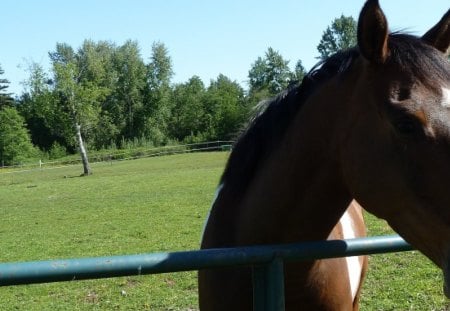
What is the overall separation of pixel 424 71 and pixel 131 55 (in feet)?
213

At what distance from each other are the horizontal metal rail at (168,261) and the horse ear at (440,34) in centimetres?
84

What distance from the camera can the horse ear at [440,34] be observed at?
1962mm

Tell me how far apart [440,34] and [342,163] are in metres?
0.66

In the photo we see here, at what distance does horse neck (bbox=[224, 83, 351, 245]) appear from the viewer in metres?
2.01

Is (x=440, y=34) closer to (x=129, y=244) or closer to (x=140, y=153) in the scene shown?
(x=129, y=244)

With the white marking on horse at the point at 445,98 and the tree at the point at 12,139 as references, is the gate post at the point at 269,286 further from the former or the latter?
the tree at the point at 12,139

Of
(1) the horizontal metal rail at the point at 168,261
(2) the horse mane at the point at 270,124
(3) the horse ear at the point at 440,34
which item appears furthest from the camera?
(2) the horse mane at the point at 270,124

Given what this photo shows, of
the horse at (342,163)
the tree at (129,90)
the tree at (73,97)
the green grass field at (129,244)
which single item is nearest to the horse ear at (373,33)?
the horse at (342,163)

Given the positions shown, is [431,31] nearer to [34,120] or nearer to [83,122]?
[83,122]

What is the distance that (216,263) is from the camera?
1.73m

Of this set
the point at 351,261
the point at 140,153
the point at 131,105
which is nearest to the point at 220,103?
the point at 131,105

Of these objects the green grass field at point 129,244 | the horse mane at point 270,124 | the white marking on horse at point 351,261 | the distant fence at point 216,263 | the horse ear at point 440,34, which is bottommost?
the green grass field at point 129,244

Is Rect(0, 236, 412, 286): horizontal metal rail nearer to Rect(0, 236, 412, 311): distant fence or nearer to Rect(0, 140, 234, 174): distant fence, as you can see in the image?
Rect(0, 236, 412, 311): distant fence

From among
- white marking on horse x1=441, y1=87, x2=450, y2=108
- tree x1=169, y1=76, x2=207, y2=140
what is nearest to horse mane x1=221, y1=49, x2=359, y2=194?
white marking on horse x1=441, y1=87, x2=450, y2=108
